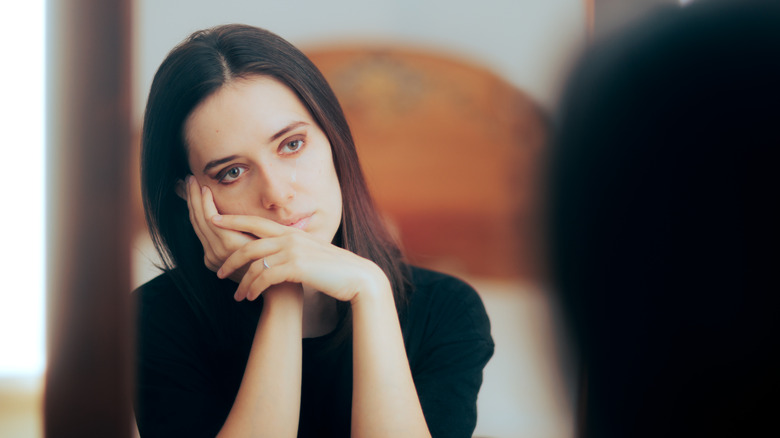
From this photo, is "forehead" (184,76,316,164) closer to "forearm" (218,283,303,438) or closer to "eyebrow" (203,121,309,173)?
"eyebrow" (203,121,309,173)

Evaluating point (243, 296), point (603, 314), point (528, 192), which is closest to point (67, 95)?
point (243, 296)

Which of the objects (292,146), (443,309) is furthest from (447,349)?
(292,146)

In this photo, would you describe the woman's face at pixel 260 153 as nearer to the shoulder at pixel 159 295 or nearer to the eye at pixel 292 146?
the eye at pixel 292 146

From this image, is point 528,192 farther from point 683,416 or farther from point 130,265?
point 130,265

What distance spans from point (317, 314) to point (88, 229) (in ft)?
1.24

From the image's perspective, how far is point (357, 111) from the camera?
916mm

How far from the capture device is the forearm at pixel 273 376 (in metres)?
0.76

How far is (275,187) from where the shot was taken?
80 centimetres

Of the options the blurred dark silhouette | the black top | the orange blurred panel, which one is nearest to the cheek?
the black top

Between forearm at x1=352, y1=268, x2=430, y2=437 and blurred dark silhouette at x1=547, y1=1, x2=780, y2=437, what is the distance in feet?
1.00

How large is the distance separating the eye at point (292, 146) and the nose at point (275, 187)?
2cm

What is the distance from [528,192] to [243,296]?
476 mm

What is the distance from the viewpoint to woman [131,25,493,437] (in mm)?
785

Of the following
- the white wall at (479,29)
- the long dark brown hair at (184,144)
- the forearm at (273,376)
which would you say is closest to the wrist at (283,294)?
the forearm at (273,376)
